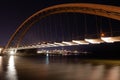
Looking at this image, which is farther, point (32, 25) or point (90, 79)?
point (32, 25)

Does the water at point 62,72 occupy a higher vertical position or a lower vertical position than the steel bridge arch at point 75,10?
lower

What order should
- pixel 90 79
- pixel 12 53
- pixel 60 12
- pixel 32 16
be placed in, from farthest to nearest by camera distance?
1. pixel 12 53
2. pixel 32 16
3. pixel 60 12
4. pixel 90 79

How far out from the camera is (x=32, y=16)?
77062 mm

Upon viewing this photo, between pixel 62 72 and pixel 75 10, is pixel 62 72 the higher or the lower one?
the lower one

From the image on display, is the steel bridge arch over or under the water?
over

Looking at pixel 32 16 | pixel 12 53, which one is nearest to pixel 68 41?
pixel 32 16

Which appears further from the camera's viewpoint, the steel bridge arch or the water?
the steel bridge arch

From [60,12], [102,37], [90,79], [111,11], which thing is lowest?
[90,79]

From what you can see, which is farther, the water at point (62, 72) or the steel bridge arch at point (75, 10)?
the steel bridge arch at point (75, 10)

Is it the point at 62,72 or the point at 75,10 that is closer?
the point at 62,72

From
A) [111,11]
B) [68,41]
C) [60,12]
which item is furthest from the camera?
[60,12]

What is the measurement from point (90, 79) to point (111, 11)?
20084 mm

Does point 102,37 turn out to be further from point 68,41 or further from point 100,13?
point 68,41

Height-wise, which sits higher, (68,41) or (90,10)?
(90,10)
